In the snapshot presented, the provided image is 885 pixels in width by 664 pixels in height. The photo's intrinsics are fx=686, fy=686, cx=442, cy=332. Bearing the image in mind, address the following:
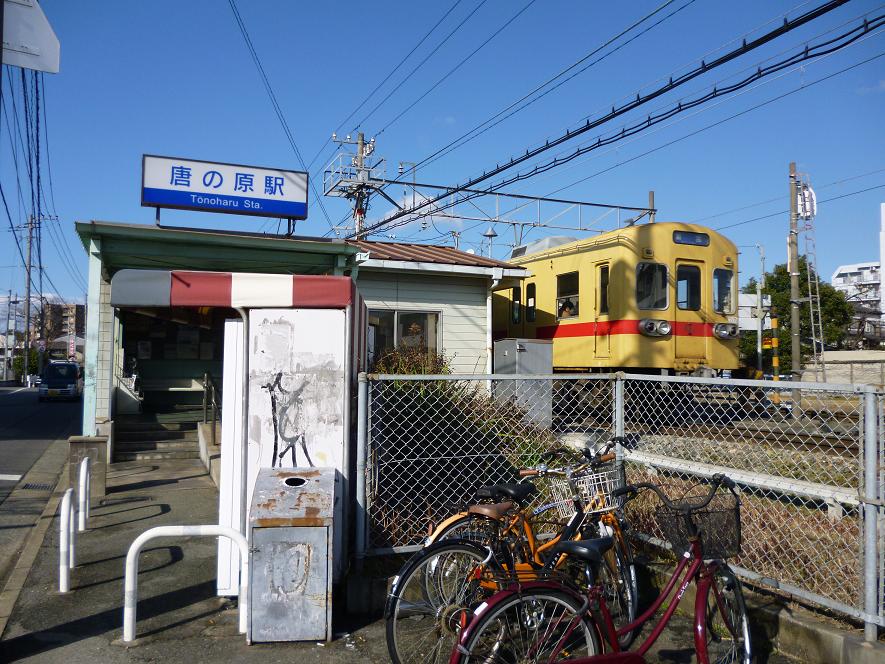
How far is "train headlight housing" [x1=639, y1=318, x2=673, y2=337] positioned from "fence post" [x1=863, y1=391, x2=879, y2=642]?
8836mm

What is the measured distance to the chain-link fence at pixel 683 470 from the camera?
145 inches

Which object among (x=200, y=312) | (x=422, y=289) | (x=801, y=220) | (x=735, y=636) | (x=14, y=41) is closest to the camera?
(x=735, y=636)

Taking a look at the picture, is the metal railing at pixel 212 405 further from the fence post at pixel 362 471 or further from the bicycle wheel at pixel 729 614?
the bicycle wheel at pixel 729 614

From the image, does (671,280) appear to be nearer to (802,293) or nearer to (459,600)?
(459,600)

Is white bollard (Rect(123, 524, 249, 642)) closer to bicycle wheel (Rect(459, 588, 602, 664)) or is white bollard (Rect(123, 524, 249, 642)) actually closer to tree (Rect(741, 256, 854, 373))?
bicycle wheel (Rect(459, 588, 602, 664))

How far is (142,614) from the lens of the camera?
469cm

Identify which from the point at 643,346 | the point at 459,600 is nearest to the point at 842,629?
the point at 459,600

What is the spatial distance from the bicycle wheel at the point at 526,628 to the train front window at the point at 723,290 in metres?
11.1

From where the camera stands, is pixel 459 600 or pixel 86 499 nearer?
pixel 459 600

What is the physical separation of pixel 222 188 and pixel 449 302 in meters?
4.69

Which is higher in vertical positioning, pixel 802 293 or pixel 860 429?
pixel 802 293

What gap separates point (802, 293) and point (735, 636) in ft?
109

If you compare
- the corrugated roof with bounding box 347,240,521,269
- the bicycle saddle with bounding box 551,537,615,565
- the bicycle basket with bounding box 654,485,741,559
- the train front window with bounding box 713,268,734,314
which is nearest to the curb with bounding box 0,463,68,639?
the bicycle saddle with bounding box 551,537,615,565

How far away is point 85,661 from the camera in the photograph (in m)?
3.97
